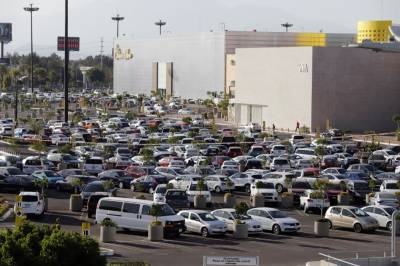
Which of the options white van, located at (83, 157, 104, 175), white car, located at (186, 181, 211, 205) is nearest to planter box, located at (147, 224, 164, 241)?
white car, located at (186, 181, 211, 205)

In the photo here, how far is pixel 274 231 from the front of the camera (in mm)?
34312

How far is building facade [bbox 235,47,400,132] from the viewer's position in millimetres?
81375

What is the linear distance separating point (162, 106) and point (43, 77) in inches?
2337

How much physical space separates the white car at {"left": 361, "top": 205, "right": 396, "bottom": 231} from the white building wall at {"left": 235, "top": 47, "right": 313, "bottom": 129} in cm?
4507

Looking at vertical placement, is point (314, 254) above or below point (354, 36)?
below

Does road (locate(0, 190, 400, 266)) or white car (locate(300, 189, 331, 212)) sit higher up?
white car (locate(300, 189, 331, 212))

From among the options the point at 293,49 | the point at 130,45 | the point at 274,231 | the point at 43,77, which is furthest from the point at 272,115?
the point at 43,77

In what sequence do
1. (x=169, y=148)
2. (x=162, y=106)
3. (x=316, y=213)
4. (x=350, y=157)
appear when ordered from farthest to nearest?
(x=162, y=106)
(x=169, y=148)
(x=350, y=157)
(x=316, y=213)

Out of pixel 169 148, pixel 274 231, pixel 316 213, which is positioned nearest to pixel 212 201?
pixel 316 213

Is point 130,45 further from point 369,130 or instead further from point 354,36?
point 369,130

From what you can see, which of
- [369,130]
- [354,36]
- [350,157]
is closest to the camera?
[350,157]

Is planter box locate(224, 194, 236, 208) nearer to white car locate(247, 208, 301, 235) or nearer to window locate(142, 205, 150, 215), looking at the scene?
white car locate(247, 208, 301, 235)

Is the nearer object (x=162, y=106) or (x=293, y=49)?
(x=293, y=49)

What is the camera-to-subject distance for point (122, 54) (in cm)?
15238
